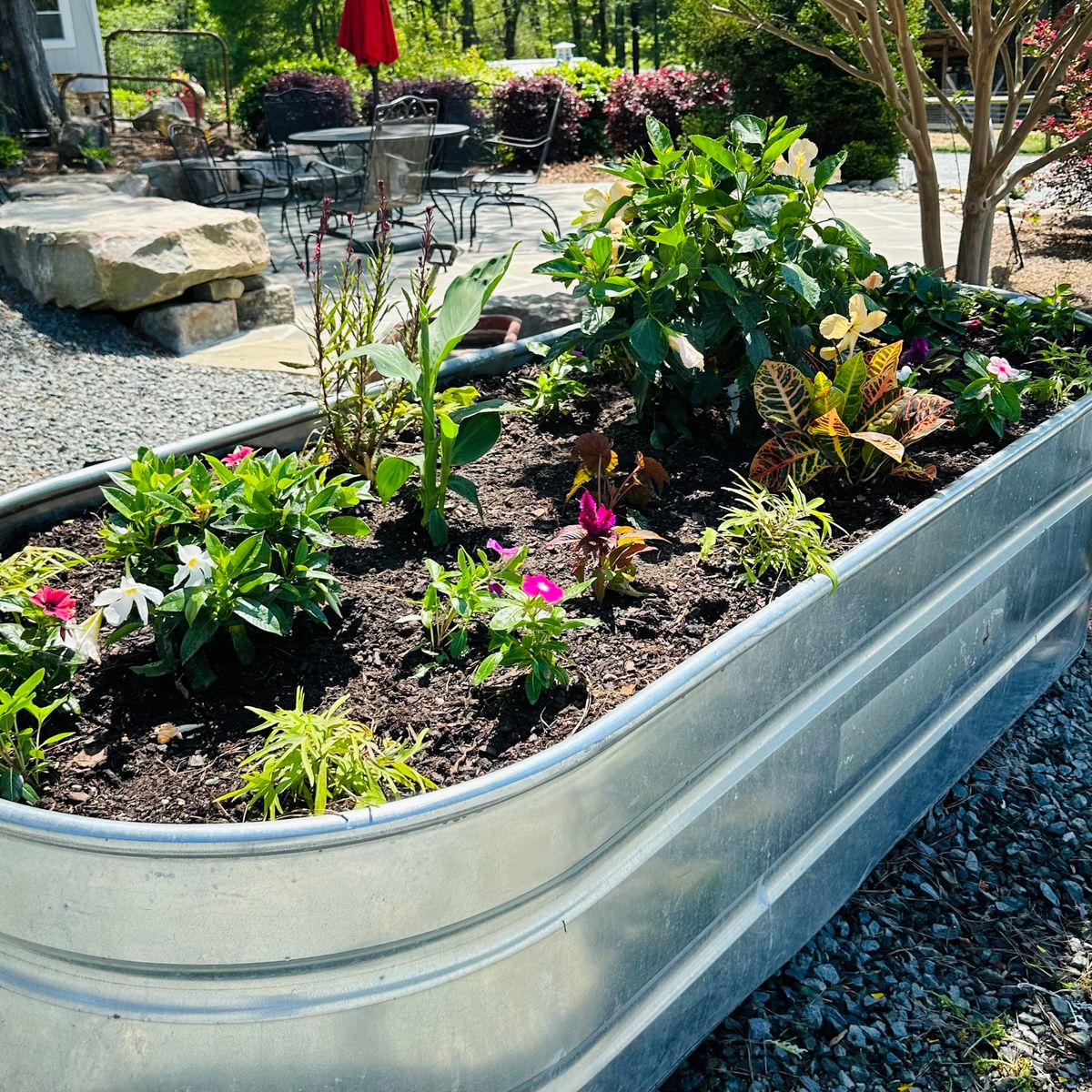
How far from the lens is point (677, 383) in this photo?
8.26 ft

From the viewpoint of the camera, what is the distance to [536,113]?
1269cm

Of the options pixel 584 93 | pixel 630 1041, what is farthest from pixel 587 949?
pixel 584 93

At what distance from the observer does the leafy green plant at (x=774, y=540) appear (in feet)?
6.04

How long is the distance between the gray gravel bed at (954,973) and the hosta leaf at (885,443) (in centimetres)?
80

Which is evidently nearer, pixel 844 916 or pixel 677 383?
pixel 844 916

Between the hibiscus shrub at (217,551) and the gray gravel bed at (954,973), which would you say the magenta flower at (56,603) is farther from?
the gray gravel bed at (954,973)

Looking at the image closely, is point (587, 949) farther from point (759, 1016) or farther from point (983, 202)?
point (983, 202)

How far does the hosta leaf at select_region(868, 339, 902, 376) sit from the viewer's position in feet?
7.25

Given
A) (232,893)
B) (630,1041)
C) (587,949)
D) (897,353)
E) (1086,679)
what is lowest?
(1086,679)

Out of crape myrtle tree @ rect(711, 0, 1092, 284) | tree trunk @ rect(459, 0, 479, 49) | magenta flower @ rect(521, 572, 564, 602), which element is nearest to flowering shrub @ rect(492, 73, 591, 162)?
crape myrtle tree @ rect(711, 0, 1092, 284)

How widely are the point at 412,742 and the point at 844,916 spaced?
3.34 feet

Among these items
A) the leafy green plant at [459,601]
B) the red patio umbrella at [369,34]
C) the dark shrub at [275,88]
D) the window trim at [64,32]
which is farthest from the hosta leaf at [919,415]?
the window trim at [64,32]

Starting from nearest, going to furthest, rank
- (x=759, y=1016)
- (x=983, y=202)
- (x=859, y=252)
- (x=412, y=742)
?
(x=412, y=742), (x=759, y=1016), (x=859, y=252), (x=983, y=202)

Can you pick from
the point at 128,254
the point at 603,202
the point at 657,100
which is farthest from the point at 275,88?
the point at 603,202
